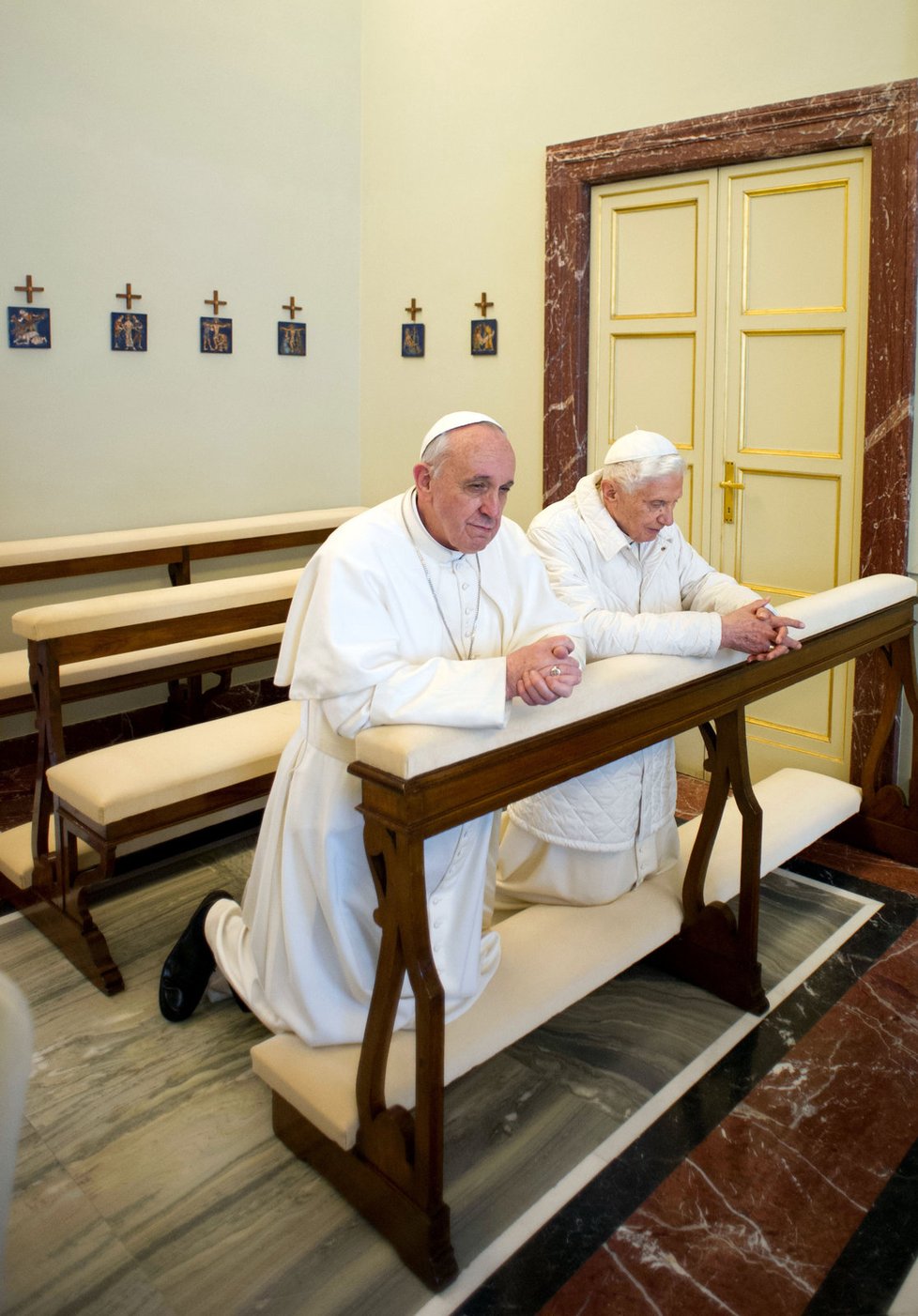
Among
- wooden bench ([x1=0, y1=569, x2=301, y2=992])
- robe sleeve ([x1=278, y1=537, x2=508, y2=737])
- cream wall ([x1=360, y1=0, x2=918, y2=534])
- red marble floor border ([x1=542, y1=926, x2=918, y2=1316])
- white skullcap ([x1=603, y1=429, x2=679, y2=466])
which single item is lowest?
red marble floor border ([x1=542, y1=926, x2=918, y2=1316])

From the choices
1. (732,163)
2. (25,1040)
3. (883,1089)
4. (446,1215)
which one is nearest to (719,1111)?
(883,1089)

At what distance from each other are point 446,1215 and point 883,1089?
4.29 feet

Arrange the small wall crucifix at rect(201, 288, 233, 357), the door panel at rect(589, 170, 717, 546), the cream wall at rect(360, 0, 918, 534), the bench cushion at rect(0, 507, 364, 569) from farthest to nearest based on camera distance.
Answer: the small wall crucifix at rect(201, 288, 233, 357), the door panel at rect(589, 170, 717, 546), the bench cushion at rect(0, 507, 364, 569), the cream wall at rect(360, 0, 918, 534)

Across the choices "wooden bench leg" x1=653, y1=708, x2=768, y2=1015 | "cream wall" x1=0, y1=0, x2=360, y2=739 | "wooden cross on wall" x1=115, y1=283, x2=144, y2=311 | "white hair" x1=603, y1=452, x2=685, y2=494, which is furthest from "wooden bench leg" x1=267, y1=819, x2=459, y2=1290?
"wooden cross on wall" x1=115, y1=283, x2=144, y2=311

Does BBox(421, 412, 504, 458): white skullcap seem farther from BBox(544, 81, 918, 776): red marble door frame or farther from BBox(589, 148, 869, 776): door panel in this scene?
BBox(589, 148, 869, 776): door panel

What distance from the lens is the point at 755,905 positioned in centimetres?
326

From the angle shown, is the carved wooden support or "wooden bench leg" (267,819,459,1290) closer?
"wooden bench leg" (267,819,459,1290)

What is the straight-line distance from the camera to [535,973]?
9.58 feet

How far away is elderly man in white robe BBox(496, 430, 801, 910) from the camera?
10.5 ft

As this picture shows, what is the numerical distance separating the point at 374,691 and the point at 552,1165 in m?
1.22

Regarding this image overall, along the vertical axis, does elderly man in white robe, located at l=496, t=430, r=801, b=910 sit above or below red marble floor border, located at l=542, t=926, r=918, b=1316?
above

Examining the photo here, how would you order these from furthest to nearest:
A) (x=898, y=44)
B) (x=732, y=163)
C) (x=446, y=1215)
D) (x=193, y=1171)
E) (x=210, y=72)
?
(x=210, y=72) < (x=732, y=163) < (x=898, y=44) < (x=193, y=1171) < (x=446, y=1215)

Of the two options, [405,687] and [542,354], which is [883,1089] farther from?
[542,354]

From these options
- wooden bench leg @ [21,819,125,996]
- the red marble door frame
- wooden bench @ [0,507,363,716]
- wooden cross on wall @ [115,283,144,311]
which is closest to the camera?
wooden bench leg @ [21,819,125,996]
